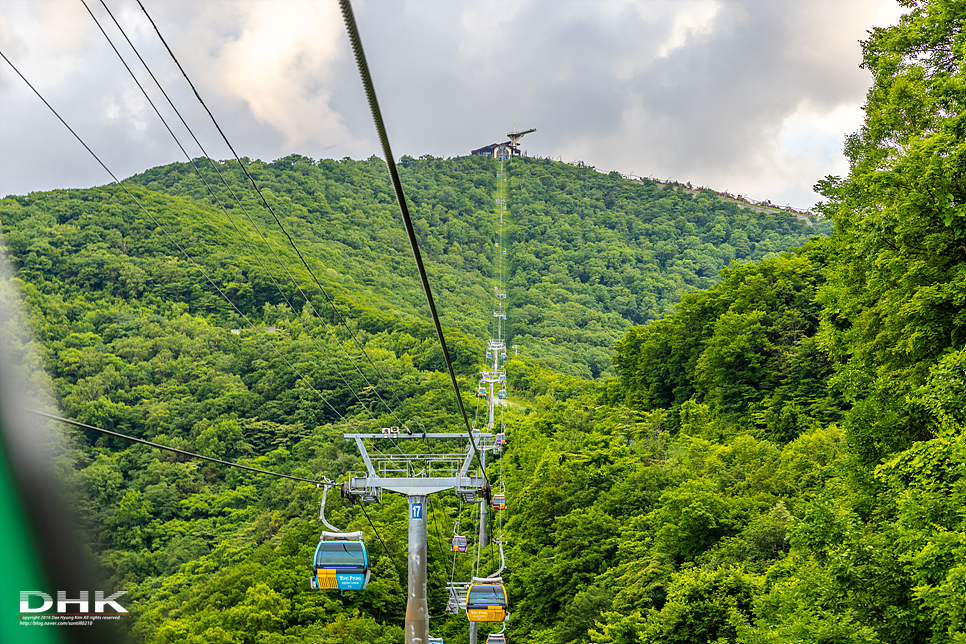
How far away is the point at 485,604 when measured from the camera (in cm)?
1780

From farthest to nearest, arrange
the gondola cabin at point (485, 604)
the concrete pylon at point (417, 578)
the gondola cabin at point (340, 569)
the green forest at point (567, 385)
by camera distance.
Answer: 1. the gondola cabin at point (485, 604)
2. the gondola cabin at point (340, 569)
3. the concrete pylon at point (417, 578)
4. the green forest at point (567, 385)

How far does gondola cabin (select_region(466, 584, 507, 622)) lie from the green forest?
96.7 inches

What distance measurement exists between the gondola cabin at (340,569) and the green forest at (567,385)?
5.40 metres

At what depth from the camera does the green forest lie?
10.9 metres

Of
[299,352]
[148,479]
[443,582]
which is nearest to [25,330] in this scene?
[148,479]

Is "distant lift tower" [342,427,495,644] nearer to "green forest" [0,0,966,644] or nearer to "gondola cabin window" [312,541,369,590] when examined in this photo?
"gondola cabin window" [312,541,369,590]

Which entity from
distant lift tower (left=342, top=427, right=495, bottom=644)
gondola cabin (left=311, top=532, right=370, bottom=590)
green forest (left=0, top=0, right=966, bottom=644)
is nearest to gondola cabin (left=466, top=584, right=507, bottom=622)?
distant lift tower (left=342, top=427, right=495, bottom=644)

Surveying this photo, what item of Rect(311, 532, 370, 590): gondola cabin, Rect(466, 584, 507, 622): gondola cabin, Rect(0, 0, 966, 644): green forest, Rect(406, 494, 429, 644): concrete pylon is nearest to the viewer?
Rect(0, 0, 966, 644): green forest

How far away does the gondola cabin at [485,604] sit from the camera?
17.6m

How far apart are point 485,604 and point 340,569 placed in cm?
470

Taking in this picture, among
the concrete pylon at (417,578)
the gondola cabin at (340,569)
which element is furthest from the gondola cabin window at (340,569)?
the concrete pylon at (417,578)

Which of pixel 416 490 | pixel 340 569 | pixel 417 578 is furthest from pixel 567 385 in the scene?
pixel 340 569

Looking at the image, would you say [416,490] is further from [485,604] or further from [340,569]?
[485,604]

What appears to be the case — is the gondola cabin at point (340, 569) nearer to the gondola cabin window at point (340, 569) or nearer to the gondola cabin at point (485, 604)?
the gondola cabin window at point (340, 569)
